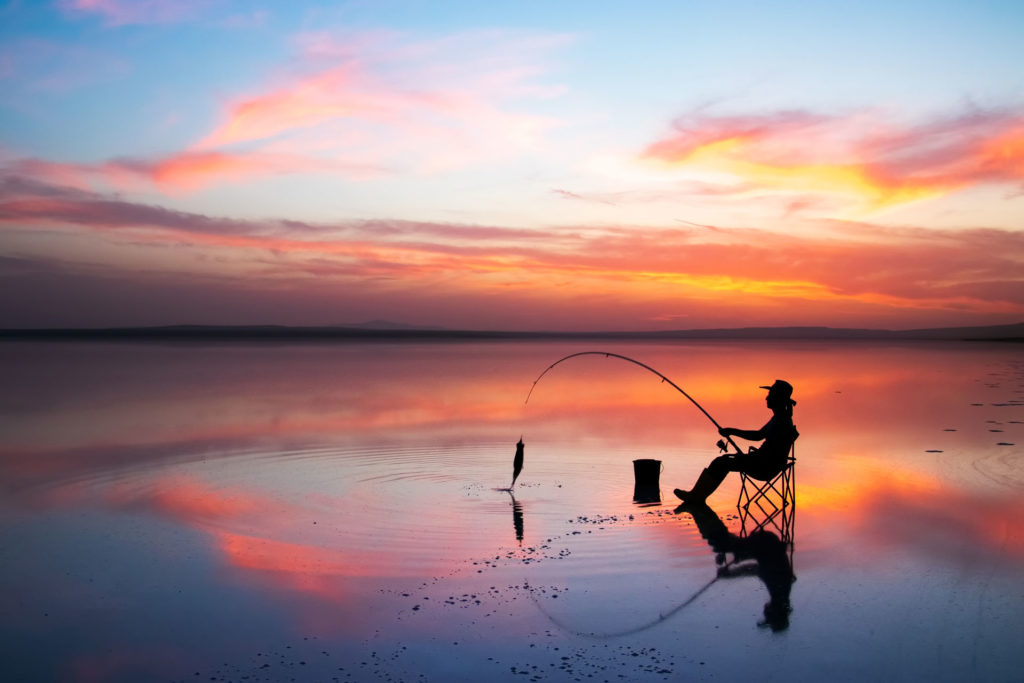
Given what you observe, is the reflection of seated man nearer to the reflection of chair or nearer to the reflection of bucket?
the reflection of chair

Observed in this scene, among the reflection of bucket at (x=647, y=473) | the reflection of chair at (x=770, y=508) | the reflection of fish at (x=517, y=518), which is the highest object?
the reflection of bucket at (x=647, y=473)

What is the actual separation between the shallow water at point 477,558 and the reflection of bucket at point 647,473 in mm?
213

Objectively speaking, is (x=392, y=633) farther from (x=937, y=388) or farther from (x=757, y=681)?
(x=937, y=388)

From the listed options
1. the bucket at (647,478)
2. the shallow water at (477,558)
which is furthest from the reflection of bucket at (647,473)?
the shallow water at (477,558)

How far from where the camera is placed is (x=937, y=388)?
30.6 metres

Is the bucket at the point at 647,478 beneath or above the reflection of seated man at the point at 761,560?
above

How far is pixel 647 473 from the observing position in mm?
10945

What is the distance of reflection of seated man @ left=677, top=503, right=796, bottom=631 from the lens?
6406mm

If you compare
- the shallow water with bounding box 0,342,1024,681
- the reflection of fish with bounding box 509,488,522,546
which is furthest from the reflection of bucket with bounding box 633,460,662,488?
the reflection of fish with bounding box 509,488,522,546

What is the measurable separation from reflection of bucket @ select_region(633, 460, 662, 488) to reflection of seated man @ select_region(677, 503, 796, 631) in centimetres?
114

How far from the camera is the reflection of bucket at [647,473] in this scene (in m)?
10.9

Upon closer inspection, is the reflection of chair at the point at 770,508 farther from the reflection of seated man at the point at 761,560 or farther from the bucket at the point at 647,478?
the bucket at the point at 647,478

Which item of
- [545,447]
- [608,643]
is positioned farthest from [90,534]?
[545,447]

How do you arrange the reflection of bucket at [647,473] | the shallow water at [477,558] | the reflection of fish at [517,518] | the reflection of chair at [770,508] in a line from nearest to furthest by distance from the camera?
the shallow water at [477,558] → the reflection of fish at [517,518] → the reflection of chair at [770,508] → the reflection of bucket at [647,473]
